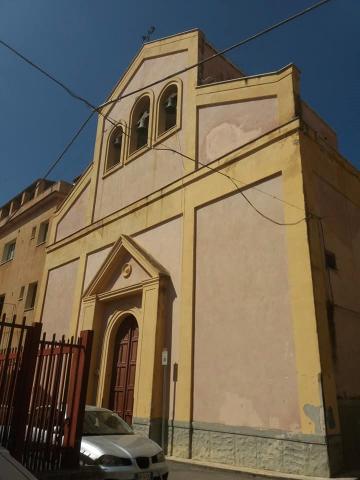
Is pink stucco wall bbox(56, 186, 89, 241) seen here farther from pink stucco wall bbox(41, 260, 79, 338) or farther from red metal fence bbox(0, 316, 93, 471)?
red metal fence bbox(0, 316, 93, 471)

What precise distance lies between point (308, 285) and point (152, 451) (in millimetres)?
4039

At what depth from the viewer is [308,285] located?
829 cm

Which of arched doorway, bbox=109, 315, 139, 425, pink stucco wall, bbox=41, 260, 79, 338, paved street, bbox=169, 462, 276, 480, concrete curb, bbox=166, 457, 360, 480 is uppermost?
pink stucco wall, bbox=41, 260, 79, 338

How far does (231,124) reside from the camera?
1187 centimetres

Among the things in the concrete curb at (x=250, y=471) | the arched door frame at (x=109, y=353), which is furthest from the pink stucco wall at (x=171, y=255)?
the arched door frame at (x=109, y=353)

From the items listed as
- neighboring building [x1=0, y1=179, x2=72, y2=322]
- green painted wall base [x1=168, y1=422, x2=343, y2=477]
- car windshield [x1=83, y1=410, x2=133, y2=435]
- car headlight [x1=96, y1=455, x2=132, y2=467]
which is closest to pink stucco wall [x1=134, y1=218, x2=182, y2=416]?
green painted wall base [x1=168, y1=422, x2=343, y2=477]

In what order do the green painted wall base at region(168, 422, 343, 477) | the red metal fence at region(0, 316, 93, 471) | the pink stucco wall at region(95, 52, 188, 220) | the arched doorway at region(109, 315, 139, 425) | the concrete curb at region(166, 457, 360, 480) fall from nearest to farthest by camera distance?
the red metal fence at region(0, 316, 93, 471), the concrete curb at region(166, 457, 360, 480), the green painted wall base at region(168, 422, 343, 477), the arched doorway at region(109, 315, 139, 425), the pink stucco wall at region(95, 52, 188, 220)

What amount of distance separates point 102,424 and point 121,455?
4.72ft

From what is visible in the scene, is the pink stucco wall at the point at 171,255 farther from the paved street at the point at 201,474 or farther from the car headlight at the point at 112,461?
the car headlight at the point at 112,461

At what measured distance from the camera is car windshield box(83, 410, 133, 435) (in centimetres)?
754

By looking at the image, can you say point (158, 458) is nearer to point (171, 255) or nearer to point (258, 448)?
point (258, 448)

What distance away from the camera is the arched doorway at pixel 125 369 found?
11.9 m

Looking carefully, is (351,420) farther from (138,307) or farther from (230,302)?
(138,307)

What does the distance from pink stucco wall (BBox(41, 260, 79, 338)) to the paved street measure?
25.6 ft
